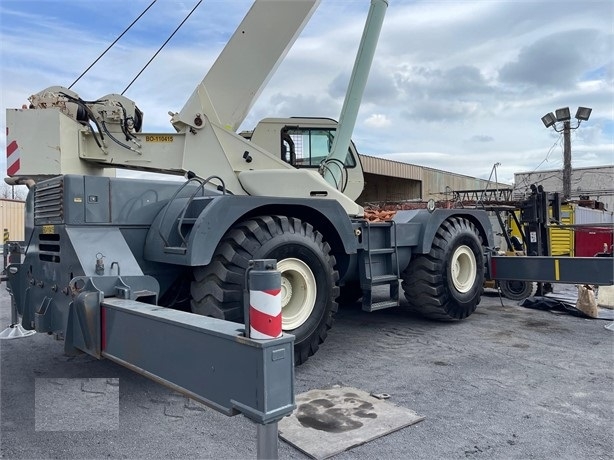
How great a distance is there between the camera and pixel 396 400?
146 inches

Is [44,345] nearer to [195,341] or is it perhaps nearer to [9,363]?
[9,363]

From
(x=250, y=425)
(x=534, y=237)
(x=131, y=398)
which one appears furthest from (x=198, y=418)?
(x=534, y=237)

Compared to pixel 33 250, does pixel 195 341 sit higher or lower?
lower

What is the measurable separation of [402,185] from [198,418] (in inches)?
1088

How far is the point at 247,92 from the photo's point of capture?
5.62 meters

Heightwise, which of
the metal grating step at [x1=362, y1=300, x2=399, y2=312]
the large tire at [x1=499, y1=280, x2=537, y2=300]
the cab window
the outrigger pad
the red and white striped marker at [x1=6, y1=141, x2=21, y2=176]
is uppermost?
the cab window

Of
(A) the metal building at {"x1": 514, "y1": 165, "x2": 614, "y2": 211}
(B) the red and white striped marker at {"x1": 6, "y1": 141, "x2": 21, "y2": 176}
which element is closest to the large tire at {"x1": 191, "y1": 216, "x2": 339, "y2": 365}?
(B) the red and white striped marker at {"x1": 6, "y1": 141, "x2": 21, "y2": 176}

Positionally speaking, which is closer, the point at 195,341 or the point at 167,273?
the point at 195,341

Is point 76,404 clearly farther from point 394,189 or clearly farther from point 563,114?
point 394,189

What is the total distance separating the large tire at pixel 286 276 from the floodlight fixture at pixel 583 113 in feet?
73.0

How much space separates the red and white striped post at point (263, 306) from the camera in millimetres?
1991

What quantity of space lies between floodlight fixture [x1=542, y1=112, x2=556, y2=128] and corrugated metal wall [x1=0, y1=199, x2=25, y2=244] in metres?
24.4

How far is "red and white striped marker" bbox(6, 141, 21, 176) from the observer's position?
480cm

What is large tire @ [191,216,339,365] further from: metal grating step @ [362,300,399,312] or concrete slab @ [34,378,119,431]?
concrete slab @ [34,378,119,431]
